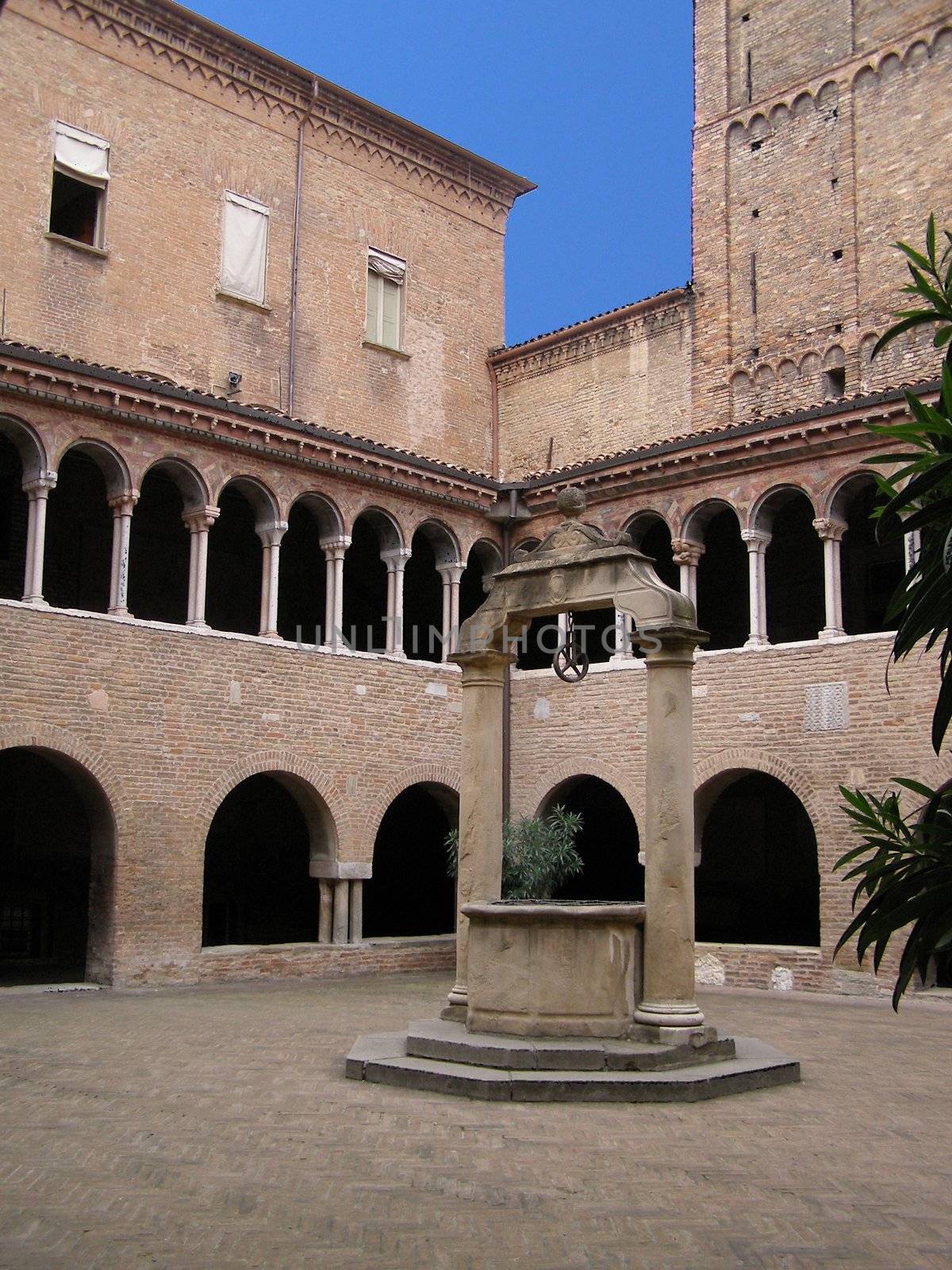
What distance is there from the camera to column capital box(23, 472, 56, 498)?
15625 millimetres

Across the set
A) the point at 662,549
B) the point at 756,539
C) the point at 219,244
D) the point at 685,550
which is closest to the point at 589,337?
the point at 662,549

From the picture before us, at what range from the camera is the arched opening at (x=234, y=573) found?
68.7ft

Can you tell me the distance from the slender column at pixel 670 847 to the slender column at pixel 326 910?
28.5ft

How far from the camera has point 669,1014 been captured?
9.62 meters

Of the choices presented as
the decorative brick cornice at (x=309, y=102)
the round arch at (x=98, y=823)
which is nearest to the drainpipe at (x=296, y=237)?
the decorative brick cornice at (x=309, y=102)

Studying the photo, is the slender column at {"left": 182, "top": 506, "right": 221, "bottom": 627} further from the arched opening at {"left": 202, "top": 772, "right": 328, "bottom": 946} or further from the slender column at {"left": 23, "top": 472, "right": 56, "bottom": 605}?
the arched opening at {"left": 202, "top": 772, "right": 328, "bottom": 946}

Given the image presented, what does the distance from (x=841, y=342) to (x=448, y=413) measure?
689 centimetres

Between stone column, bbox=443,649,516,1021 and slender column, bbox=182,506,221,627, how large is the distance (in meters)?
6.41

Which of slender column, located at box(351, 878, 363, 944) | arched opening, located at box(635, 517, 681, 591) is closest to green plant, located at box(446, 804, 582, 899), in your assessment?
slender column, located at box(351, 878, 363, 944)

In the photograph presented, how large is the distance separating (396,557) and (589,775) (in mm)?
3971

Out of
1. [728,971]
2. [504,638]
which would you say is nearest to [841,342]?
[728,971]

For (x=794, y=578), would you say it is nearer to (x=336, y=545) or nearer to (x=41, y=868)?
(x=336, y=545)

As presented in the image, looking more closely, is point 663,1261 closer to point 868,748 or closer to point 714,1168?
point 714,1168

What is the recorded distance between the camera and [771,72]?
22.5 m
